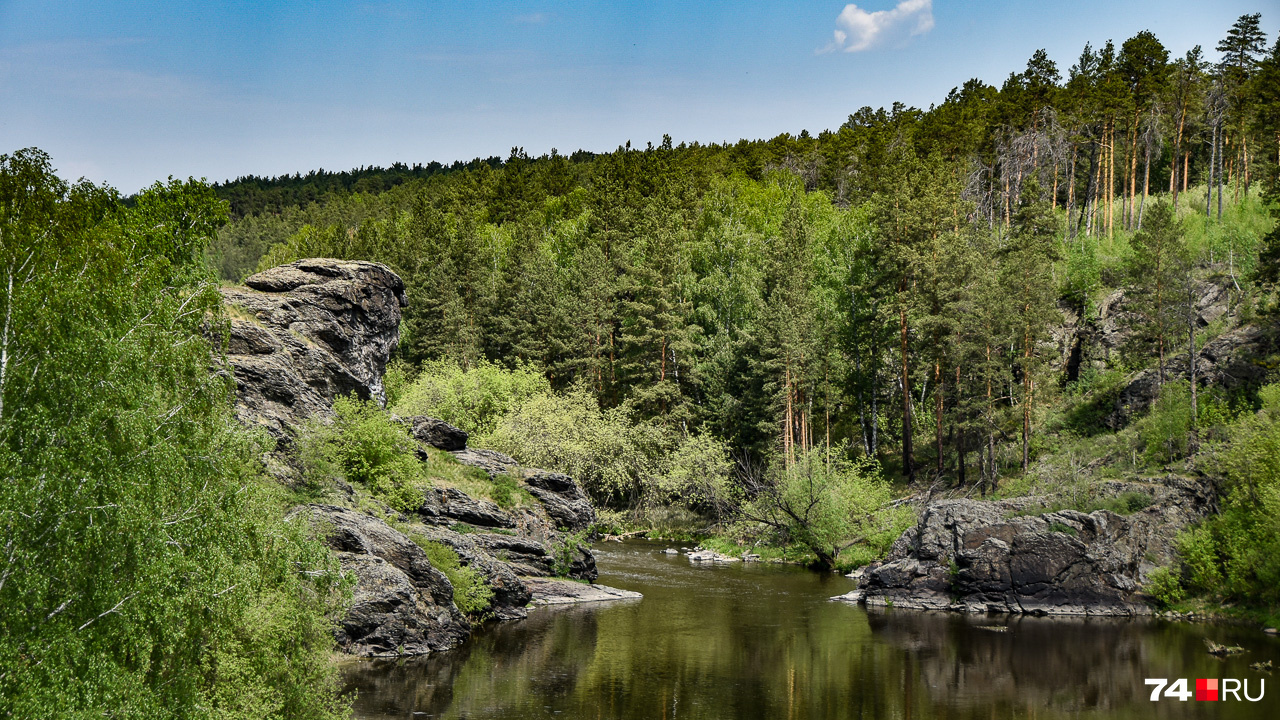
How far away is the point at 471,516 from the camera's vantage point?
4178cm

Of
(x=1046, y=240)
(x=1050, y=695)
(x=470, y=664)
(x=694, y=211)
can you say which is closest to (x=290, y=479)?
(x=470, y=664)

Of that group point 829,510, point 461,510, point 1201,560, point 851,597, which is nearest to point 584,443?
point 829,510

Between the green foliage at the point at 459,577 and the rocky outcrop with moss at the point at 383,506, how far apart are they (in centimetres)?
6

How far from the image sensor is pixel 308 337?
1551 inches

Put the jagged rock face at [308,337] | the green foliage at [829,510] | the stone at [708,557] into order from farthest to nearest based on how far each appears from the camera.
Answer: the stone at [708,557] → the green foliage at [829,510] → the jagged rock face at [308,337]

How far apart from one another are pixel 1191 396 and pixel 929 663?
25.6 metres

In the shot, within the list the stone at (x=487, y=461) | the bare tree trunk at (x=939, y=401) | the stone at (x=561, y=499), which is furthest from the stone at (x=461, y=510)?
the bare tree trunk at (x=939, y=401)

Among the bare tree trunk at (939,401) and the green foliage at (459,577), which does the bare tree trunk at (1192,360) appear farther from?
the green foliage at (459,577)

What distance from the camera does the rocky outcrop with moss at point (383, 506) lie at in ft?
105

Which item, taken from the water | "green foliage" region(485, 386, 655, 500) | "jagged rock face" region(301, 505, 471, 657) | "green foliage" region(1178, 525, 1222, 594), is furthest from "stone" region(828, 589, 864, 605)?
"green foliage" region(485, 386, 655, 500)

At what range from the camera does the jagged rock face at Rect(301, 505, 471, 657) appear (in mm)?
31109

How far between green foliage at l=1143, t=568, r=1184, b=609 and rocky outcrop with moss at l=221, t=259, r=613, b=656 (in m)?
26.3

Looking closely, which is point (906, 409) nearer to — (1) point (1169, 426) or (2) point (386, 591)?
(1) point (1169, 426)

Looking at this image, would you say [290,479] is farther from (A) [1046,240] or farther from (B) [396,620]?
(A) [1046,240]
